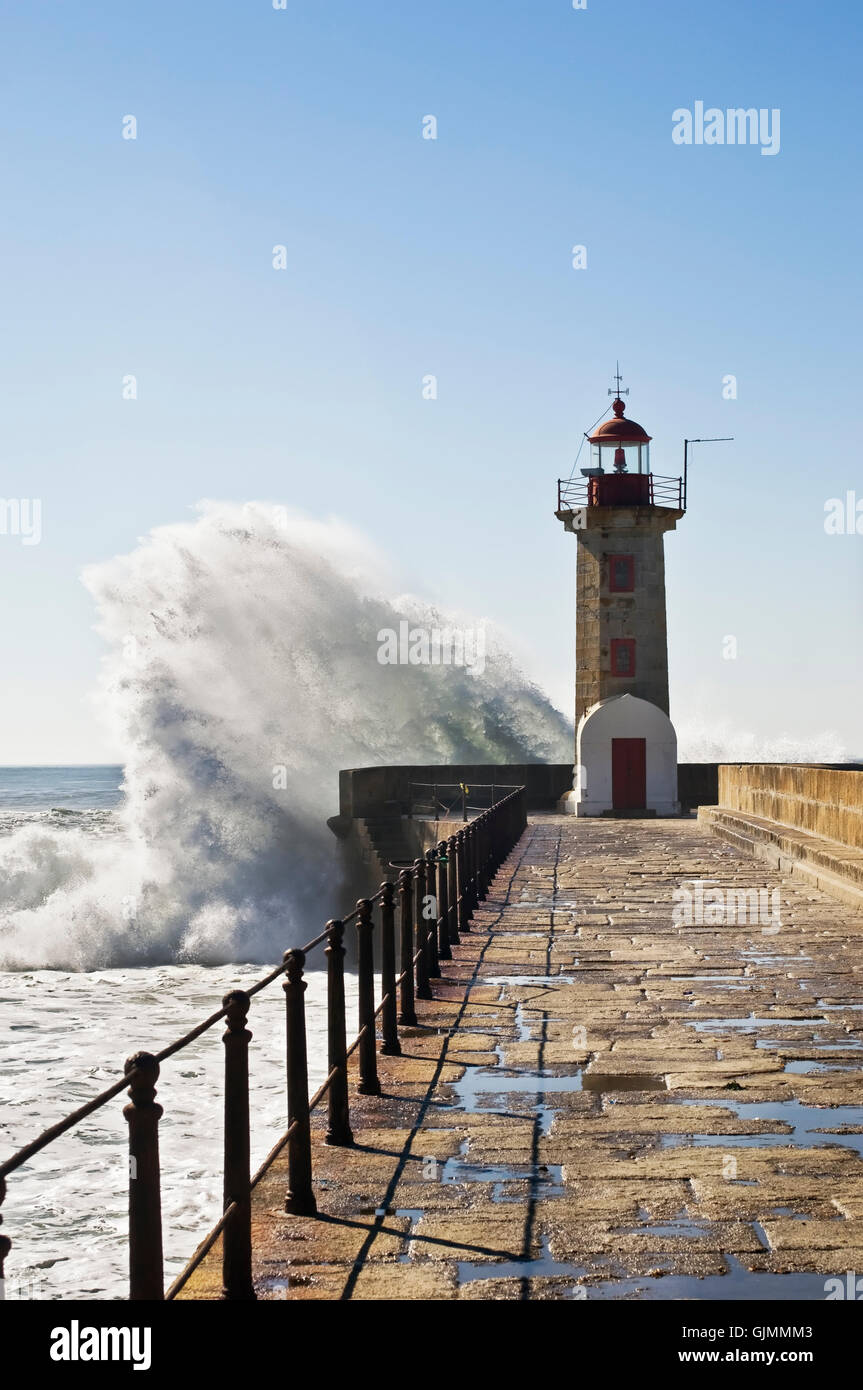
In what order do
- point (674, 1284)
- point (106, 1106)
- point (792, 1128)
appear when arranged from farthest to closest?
point (106, 1106), point (792, 1128), point (674, 1284)

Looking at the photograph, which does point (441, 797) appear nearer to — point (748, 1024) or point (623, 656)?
point (623, 656)

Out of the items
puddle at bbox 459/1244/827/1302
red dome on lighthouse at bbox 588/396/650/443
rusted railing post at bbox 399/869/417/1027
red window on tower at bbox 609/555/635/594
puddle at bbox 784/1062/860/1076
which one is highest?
red dome on lighthouse at bbox 588/396/650/443

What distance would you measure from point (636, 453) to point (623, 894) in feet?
62.1

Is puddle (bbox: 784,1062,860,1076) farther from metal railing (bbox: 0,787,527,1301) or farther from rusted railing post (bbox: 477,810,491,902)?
rusted railing post (bbox: 477,810,491,902)

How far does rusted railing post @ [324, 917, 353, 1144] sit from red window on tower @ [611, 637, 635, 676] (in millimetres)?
25405

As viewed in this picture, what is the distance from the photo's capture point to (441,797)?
29.8 meters

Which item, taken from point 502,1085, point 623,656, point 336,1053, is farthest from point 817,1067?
point 623,656

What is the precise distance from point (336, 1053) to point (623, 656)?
25.5 metres

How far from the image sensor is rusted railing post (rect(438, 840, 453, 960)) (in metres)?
9.29

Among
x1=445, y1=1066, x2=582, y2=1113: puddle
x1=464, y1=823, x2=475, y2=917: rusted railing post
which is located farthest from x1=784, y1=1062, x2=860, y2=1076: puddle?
x1=464, y1=823, x2=475, y2=917: rusted railing post

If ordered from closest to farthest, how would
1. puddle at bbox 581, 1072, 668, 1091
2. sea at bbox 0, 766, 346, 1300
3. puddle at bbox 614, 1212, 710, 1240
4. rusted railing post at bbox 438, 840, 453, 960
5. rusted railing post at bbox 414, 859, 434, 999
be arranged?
puddle at bbox 614, 1212, 710, 1240 < puddle at bbox 581, 1072, 668, 1091 < sea at bbox 0, 766, 346, 1300 < rusted railing post at bbox 414, 859, 434, 999 < rusted railing post at bbox 438, 840, 453, 960

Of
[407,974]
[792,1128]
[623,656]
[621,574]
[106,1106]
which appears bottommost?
[106,1106]

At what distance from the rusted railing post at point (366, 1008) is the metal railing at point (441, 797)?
71.7 ft
